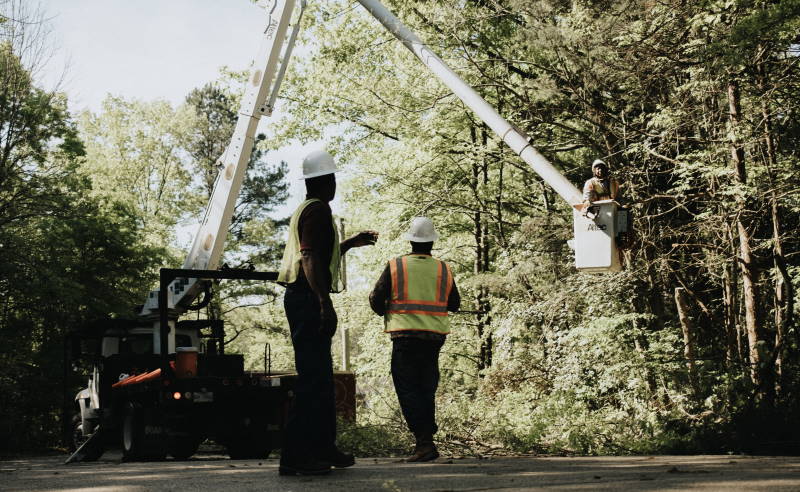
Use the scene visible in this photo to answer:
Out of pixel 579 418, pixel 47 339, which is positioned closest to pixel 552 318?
pixel 579 418

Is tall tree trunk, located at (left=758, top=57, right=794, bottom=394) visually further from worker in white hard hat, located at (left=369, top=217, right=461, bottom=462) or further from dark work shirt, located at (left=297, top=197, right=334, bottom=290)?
dark work shirt, located at (left=297, top=197, right=334, bottom=290)

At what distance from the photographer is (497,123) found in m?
11.5

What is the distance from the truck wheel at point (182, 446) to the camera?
35.1 feet

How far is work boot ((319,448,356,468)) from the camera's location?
6.17 m

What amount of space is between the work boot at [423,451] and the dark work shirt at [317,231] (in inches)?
72.9

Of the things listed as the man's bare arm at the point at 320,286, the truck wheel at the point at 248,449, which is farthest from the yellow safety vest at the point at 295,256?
the truck wheel at the point at 248,449

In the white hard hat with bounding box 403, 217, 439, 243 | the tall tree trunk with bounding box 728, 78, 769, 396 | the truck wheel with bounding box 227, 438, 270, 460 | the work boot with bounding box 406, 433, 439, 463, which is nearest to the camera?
the work boot with bounding box 406, 433, 439, 463

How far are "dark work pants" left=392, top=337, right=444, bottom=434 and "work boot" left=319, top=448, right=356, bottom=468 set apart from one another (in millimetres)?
976

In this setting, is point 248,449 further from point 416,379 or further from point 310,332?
point 310,332

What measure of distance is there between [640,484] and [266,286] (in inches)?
1320

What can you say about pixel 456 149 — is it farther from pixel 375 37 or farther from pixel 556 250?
pixel 556 250

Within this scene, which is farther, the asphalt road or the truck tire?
the truck tire

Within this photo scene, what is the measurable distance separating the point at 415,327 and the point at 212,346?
7105 millimetres

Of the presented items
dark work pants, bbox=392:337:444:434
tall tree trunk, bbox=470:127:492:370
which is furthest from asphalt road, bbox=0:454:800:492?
tall tree trunk, bbox=470:127:492:370
